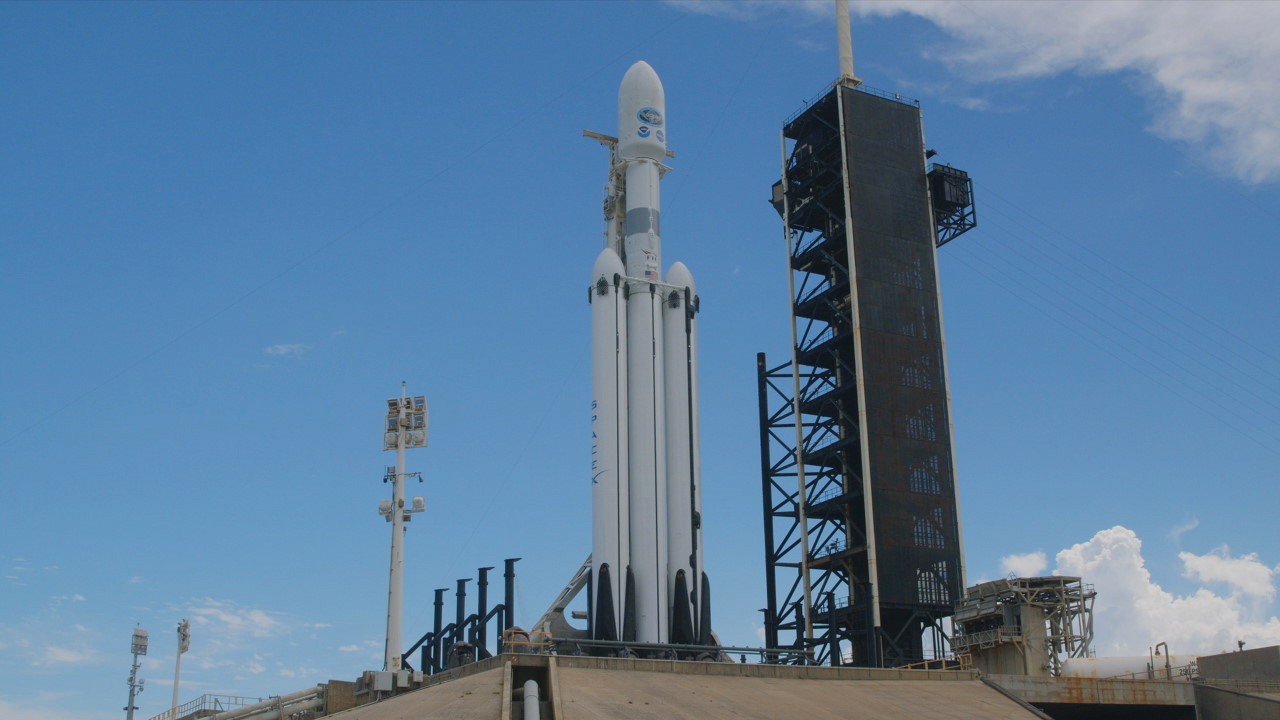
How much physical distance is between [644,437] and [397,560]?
950 centimetres

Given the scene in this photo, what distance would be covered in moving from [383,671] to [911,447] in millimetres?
26584

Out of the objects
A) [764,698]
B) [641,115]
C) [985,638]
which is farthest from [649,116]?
[764,698]

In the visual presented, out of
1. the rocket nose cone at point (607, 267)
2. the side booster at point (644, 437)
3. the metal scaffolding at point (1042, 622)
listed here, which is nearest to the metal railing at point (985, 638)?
the metal scaffolding at point (1042, 622)

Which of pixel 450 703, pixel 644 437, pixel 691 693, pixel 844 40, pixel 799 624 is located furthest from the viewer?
pixel 844 40

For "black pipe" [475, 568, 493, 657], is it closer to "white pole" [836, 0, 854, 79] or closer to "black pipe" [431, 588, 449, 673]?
"black pipe" [431, 588, 449, 673]

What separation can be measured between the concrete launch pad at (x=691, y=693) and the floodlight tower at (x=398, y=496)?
110 inches

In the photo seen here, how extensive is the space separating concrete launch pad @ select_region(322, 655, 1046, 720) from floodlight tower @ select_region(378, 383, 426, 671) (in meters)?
2.80

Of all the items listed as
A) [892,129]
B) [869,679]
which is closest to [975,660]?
[869,679]

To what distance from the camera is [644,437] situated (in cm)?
4500

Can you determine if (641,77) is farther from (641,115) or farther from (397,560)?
(397,560)

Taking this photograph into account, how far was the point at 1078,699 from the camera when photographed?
143 feet

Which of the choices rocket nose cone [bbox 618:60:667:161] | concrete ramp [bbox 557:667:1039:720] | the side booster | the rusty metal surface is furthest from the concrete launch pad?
rocket nose cone [bbox 618:60:667:161]

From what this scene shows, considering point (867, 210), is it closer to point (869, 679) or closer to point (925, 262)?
point (925, 262)

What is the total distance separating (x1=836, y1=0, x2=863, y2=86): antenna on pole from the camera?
6439 centimetres
